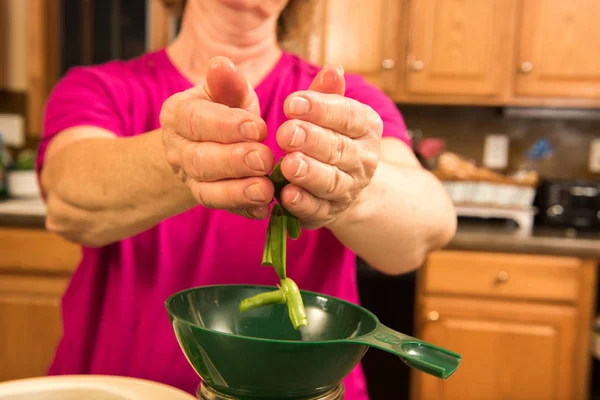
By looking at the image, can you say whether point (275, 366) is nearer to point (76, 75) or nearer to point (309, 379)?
point (309, 379)

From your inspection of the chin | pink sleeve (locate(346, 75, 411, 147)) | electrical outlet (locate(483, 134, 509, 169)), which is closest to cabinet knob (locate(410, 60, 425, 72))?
electrical outlet (locate(483, 134, 509, 169))

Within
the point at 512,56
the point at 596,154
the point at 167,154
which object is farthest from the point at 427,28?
the point at 167,154

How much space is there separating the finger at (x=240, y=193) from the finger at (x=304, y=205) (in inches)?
0.5

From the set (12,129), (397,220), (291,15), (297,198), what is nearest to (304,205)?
(297,198)

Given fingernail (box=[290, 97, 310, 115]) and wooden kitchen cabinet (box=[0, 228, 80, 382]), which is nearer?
fingernail (box=[290, 97, 310, 115])

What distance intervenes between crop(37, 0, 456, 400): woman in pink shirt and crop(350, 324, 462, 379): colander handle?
0.11 m

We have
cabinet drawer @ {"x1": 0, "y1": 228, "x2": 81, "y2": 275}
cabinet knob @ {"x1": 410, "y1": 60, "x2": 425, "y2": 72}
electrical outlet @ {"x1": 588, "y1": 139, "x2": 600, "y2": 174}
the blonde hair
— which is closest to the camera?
the blonde hair

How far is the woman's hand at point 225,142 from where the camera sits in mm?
408

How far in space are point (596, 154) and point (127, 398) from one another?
224 centimetres

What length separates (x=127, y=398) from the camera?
1.73 feet

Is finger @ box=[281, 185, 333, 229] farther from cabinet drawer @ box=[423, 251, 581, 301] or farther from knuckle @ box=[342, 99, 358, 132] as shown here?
cabinet drawer @ box=[423, 251, 581, 301]

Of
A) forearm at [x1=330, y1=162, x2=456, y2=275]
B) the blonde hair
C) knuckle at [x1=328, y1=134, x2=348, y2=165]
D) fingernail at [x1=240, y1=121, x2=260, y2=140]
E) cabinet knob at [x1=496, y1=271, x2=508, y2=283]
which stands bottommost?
cabinet knob at [x1=496, y1=271, x2=508, y2=283]

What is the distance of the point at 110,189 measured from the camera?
613 mm

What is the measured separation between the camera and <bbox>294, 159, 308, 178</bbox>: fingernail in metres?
0.41
